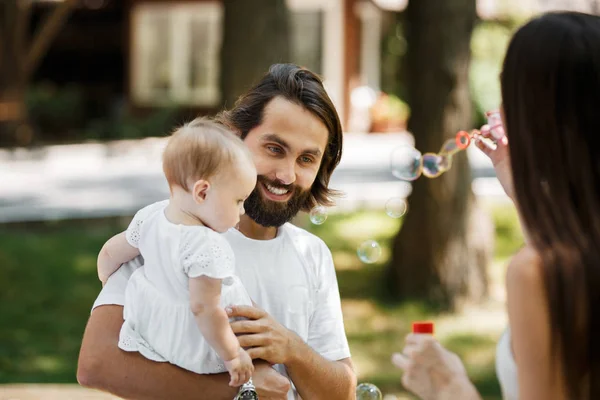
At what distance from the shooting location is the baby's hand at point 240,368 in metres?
2.16

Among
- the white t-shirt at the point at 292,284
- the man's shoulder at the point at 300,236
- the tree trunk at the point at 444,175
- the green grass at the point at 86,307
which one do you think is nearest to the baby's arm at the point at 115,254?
the white t-shirt at the point at 292,284

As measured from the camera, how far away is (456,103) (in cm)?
791

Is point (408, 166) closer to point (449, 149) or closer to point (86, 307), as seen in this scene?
point (449, 149)

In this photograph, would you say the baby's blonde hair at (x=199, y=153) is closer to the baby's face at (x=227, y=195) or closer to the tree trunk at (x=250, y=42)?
the baby's face at (x=227, y=195)

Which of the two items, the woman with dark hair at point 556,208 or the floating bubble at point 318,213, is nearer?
the woman with dark hair at point 556,208

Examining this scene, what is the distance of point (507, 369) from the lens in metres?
2.04

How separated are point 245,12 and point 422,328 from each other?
17.5 feet

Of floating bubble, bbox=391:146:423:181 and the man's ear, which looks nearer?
the man's ear

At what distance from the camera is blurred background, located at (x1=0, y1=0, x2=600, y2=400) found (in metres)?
7.28

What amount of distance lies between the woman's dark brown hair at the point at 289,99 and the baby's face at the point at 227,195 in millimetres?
361

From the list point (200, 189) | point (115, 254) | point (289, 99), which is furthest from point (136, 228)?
point (289, 99)

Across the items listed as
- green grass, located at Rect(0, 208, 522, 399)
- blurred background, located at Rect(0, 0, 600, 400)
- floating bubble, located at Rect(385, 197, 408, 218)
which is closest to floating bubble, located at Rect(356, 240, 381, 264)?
blurred background, located at Rect(0, 0, 600, 400)

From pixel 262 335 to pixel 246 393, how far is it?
136mm

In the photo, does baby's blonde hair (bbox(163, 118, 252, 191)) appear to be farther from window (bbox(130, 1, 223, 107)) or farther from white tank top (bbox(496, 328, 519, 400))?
window (bbox(130, 1, 223, 107))
